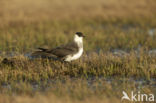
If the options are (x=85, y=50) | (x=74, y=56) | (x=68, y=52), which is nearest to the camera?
(x=74, y=56)

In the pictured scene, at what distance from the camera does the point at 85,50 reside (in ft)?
44.1

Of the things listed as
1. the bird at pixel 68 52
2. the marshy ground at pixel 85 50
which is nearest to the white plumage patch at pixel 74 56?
the bird at pixel 68 52

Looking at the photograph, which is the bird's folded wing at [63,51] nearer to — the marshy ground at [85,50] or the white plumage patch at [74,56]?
the white plumage patch at [74,56]

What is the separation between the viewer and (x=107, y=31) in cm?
1719

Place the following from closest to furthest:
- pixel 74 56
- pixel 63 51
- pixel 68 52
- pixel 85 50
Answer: pixel 74 56 < pixel 68 52 < pixel 63 51 < pixel 85 50

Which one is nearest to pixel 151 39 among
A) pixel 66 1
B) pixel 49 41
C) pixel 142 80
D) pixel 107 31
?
pixel 107 31

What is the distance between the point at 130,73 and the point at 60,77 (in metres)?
1.96

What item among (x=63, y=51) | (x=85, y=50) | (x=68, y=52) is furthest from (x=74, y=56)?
(x=85, y=50)

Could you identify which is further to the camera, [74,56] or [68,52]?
[68,52]

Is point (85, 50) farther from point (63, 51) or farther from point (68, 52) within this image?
point (68, 52)

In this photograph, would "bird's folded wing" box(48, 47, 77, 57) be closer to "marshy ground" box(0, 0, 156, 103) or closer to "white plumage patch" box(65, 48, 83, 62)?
"white plumage patch" box(65, 48, 83, 62)

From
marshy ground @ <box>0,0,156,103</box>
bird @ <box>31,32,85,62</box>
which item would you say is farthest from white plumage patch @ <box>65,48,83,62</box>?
marshy ground @ <box>0,0,156,103</box>

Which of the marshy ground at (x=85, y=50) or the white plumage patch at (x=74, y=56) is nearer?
the marshy ground at (x=85, y=50)

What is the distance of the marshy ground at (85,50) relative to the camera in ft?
26.0
